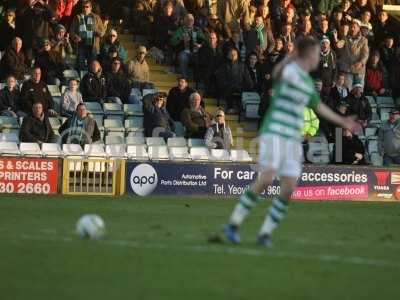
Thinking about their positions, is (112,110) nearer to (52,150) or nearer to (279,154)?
(52,150)

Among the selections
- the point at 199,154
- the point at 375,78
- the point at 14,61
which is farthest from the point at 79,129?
the point at 375,78

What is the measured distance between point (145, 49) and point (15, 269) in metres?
18.4

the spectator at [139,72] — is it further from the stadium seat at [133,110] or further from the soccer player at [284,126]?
the soccer player at [284,126]

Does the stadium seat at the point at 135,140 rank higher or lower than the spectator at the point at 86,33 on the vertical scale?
lower

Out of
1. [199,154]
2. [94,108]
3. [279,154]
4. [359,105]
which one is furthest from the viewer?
[359,105]

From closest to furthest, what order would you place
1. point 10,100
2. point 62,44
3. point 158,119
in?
point 10,100
point 158,119
point 62,44

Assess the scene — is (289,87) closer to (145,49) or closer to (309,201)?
(309,201)

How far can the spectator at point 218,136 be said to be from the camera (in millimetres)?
26672

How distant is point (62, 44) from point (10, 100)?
2.59m

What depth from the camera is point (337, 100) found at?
96.3 feet

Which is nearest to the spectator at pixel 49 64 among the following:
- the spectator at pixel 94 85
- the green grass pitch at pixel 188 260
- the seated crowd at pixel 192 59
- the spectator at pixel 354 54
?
the seated crowd at pixel 192 59

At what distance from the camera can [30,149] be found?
2444cm

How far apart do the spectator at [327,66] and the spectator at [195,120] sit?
413 centimetres

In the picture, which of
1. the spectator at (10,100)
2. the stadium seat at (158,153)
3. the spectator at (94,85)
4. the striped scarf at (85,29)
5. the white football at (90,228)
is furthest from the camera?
the striped scarf at (85,29)
